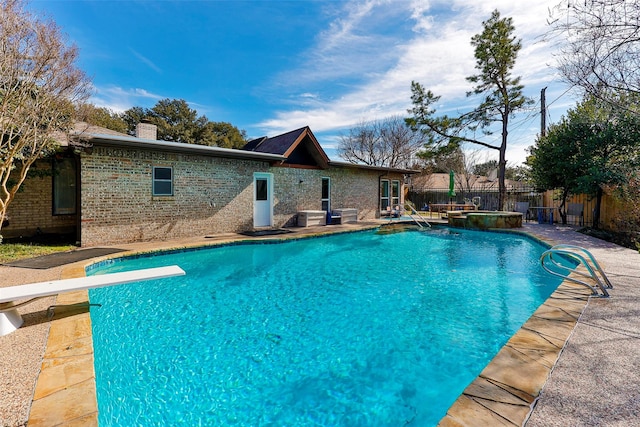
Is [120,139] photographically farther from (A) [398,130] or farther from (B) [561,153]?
(A) [398,130]

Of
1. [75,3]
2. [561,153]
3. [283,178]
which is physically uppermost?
[75,3]

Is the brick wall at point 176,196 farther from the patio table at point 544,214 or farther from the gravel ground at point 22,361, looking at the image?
the patio table at point 544,214

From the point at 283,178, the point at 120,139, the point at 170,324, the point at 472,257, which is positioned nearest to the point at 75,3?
the point at 120,139

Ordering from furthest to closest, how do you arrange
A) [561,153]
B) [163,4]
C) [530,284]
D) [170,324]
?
1. [561,153]
2. [163,4]
3. [530,284]
4. [170,324]

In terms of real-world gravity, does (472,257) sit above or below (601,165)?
below

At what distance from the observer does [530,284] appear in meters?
6.09

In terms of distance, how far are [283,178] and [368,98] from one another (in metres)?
10.3

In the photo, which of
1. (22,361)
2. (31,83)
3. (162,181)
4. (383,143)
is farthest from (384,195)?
(22,361)

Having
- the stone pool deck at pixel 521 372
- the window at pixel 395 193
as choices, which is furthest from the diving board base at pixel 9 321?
the window at pixel 395 193

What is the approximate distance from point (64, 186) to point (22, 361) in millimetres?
10204

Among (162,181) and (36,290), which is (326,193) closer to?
(162,181)

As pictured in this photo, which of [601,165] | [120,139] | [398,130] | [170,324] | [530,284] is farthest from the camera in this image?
[398,130]

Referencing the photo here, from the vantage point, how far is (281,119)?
971 inches

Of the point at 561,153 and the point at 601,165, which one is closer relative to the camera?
the point at 601,165
